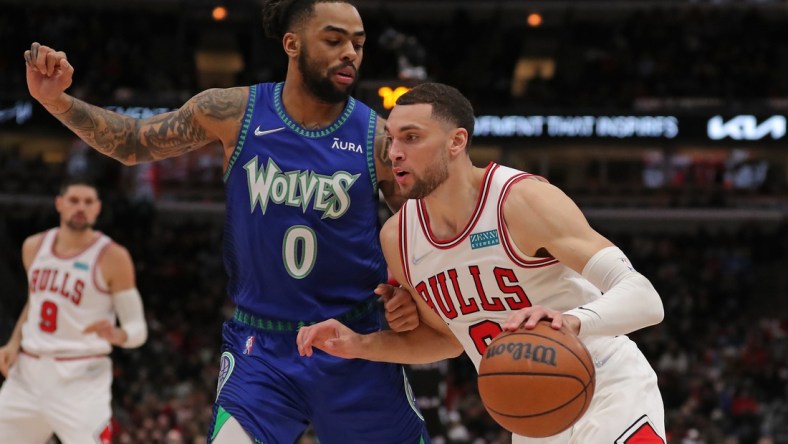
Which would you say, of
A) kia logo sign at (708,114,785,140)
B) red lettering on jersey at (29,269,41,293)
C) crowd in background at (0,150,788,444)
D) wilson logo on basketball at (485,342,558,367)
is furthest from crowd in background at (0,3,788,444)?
wilson logo on basketball at (485,342,558,367)

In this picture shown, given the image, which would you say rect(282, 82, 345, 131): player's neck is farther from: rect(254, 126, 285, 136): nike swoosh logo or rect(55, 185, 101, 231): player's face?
rect(55, 185, 101, 231): player's face

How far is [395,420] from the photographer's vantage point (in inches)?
171

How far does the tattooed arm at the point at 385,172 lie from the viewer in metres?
4.43

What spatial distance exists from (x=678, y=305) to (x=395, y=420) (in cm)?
1718

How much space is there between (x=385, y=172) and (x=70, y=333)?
3570mm

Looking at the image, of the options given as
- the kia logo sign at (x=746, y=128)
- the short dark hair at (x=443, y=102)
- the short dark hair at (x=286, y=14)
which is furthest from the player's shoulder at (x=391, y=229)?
the kia logo sign at (x=746, y=128)

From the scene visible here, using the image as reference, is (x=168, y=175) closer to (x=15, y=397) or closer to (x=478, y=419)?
(x=478, y=419)

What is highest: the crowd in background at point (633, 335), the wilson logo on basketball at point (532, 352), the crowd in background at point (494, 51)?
the crowd in background at point (494, 51)

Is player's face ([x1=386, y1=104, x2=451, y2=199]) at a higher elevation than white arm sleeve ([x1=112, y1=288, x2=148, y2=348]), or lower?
higher

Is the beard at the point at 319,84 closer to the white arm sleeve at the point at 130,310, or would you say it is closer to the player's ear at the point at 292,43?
the player's ear at the point at 292,43

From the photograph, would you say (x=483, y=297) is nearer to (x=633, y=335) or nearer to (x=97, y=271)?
(x=97, y=271)

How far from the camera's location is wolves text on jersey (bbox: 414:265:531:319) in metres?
3.90

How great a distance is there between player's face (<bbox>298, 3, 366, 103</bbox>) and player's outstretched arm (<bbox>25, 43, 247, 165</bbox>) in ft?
1.07

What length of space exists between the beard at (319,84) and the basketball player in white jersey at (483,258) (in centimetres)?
49
